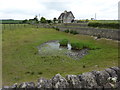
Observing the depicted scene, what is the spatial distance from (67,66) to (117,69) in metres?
7.71

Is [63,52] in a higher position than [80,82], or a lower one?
lower

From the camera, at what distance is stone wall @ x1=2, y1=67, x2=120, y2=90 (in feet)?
10.3

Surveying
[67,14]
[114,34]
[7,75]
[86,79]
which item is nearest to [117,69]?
[86,79]

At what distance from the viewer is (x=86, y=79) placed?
11.2 ft

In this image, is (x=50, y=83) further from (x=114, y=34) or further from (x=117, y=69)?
(x=114, y=34)

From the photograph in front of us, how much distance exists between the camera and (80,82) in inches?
132

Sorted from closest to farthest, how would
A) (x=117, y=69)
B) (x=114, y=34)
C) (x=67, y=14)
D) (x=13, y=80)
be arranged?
1. (x=117, y=69)
2. (x=13, y=80)
3. (x=114, y=34)
4. (x=67, y=14)

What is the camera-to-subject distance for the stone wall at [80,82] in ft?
10.3

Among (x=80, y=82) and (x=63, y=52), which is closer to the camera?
(x=80, y=82)

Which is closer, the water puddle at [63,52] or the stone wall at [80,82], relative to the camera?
the stone wall at [80,82]

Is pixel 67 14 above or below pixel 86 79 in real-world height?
above

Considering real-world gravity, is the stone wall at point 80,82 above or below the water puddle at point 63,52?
above

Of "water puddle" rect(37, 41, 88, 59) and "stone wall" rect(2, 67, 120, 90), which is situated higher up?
"stone wall" rect(2, 67, 120, 90)

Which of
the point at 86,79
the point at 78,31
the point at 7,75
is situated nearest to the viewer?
the point at 86,79
